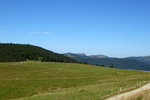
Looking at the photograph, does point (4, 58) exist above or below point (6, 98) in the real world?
above

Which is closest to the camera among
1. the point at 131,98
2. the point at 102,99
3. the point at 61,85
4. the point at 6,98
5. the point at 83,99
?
the point at 131,98

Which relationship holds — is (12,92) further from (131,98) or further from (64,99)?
(131,98)

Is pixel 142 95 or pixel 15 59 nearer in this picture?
pixel 142 95

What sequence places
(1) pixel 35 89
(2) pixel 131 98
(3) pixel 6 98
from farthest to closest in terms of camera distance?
(1) pixel 35 89, (3) pixel 6 98, (2) pixel 131 98

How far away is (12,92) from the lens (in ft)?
179

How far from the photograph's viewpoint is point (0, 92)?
54.1m

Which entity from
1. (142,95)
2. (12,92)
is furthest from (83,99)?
(12,92)

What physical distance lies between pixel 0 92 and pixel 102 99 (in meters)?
33.0

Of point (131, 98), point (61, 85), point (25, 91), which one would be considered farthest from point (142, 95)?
point (61, 85)

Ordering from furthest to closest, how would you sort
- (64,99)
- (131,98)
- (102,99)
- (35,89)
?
(35,89) → (64,99) → (102,99) → (131,98)

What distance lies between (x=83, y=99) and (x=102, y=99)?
2804mm

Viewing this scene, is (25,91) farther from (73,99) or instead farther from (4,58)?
(4,58)

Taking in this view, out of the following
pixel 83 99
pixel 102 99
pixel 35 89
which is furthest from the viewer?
pixel 35 89

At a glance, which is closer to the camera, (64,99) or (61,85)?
(64,99)
